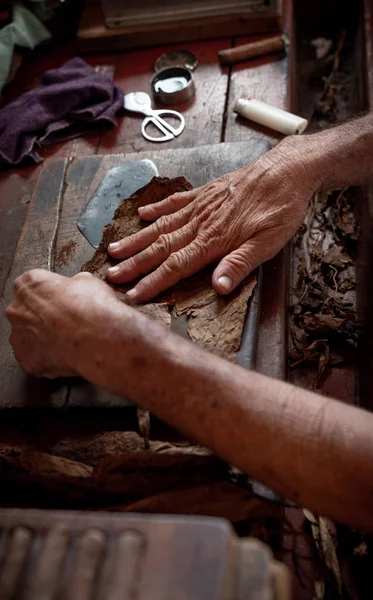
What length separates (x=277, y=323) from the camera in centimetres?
146

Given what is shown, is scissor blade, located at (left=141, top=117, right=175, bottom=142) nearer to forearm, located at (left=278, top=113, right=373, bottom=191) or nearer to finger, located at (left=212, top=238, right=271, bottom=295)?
forearm, located at (left=278, top=113, right=373, bottom=191)

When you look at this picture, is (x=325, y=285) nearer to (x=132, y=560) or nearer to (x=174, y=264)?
(x=174, y=264)

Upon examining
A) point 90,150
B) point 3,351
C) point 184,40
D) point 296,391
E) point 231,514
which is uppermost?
point 184,40

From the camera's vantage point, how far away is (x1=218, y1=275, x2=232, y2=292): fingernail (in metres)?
1.40

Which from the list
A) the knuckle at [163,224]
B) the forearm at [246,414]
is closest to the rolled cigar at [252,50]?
the knuckle at [163,224]

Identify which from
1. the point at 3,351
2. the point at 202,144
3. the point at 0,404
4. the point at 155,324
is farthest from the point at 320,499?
the point at 202,144

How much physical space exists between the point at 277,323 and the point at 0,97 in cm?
182

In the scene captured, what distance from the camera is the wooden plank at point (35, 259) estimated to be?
4.40ft

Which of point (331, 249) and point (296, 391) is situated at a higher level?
point (296, 391)

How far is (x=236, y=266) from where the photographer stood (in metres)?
1.41

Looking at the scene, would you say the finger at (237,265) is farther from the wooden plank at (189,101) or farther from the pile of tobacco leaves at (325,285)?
the wooden plank at (189,101)

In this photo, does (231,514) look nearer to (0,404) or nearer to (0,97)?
(0,404)

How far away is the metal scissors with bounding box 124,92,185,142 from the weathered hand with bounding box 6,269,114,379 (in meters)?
0.93

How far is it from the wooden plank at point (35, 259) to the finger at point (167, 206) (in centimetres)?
32
